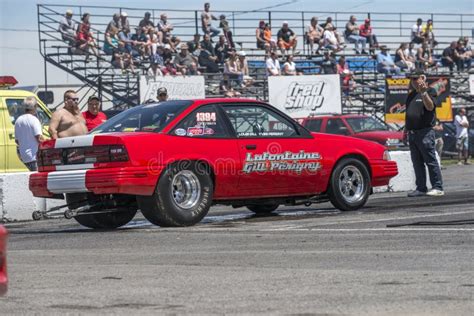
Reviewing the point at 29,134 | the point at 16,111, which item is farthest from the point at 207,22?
the point at 29,134

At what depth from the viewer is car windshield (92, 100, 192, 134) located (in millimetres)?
12219

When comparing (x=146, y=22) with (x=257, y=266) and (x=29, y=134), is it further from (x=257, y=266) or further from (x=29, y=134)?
(x=257, y=266)

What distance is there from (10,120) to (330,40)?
1799 cm

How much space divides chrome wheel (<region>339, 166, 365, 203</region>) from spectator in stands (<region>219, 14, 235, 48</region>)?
66.1ft

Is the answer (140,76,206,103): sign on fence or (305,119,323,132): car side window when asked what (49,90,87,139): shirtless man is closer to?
(140,76,206,103): sign on fence

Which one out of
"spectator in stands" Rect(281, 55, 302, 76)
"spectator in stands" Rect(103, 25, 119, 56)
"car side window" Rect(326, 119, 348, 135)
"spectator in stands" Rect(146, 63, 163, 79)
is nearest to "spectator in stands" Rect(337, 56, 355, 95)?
"spectator in stands" Rect(281, 55, 302, 76)

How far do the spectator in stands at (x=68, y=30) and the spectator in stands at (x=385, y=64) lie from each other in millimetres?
10195

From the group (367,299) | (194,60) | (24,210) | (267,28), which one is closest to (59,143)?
(24,210)

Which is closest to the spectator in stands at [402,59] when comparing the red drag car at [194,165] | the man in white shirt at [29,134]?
the man in white shirt at [29,134]

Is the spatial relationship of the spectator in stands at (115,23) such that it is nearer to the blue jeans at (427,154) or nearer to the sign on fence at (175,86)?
the sign on fence at (175,86)

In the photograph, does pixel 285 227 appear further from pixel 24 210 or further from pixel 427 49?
pixel 427 49

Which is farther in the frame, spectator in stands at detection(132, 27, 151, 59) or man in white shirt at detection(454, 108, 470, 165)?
man in white shirt at detection(454, 108, 470, 165)

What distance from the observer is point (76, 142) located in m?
12.0

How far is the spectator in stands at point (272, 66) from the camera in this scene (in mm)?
32375
